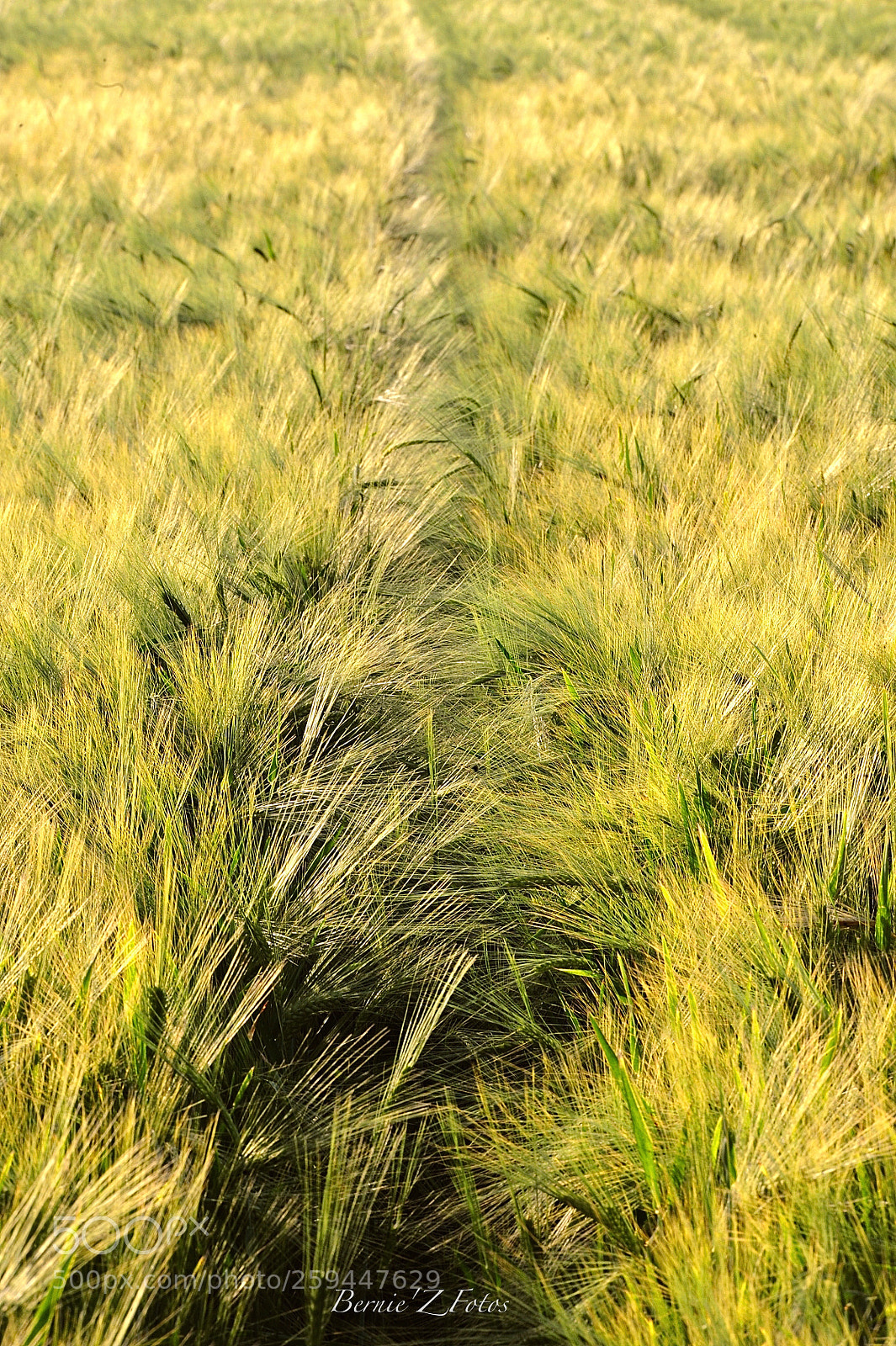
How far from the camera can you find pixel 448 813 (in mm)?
1315

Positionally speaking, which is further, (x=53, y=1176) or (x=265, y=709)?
(x=265, y=709)

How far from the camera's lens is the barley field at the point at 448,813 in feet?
2.46

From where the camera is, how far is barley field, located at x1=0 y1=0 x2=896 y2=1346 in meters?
0.75

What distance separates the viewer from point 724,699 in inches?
51.0

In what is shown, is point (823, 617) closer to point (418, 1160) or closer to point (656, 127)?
point (418, 1160)

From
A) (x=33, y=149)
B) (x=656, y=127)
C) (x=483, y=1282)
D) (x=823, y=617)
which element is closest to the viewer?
(x=483, y=1282)

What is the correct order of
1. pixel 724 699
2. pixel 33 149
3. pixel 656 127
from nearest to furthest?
pixel 724 699, pixel 33 149, pixel 656 127

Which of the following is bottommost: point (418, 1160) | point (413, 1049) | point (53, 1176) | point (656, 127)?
point (418, 1160)

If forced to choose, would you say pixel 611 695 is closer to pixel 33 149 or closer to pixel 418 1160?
pixel 418 1160

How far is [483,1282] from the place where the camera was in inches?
33.3

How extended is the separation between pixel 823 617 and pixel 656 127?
5.37 metres

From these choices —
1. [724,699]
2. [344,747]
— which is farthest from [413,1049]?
[724,699]

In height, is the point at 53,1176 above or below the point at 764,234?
below

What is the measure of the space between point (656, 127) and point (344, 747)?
5628 millimetres
